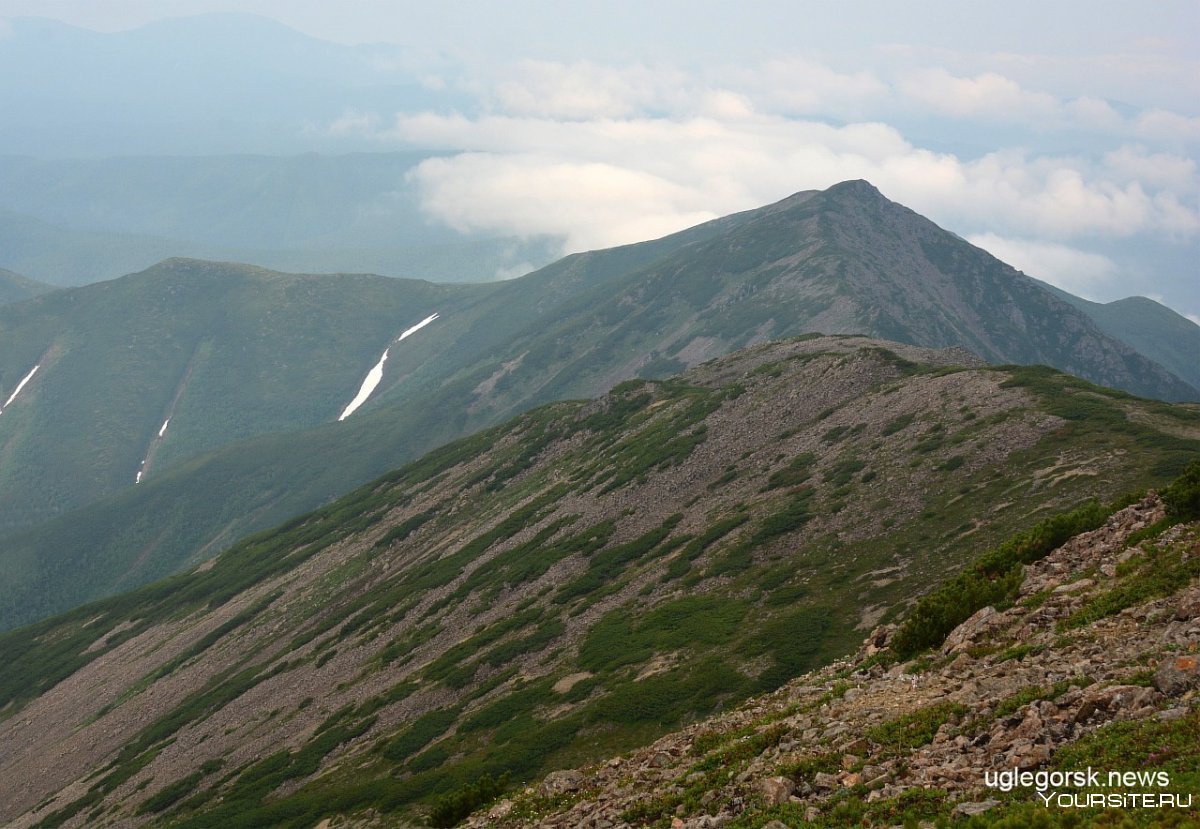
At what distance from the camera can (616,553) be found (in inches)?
3460

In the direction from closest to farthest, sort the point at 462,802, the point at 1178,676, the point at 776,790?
the point at 1178,676 < the point at 776,790 < the point at 462,802

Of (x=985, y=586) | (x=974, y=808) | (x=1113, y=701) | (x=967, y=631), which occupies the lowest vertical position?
(x=974, y=808)

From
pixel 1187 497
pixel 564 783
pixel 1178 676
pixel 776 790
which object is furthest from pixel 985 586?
pixel 564 783

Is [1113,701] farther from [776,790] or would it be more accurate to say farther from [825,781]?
[776,790]

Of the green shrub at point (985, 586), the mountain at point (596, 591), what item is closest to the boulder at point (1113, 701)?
the mountain at point (596, 591)

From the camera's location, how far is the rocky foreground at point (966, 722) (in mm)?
19328

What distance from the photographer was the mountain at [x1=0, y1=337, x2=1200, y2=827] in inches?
2143

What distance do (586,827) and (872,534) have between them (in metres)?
43.6

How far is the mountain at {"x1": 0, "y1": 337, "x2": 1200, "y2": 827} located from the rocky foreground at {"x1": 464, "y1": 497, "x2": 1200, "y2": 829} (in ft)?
7.19

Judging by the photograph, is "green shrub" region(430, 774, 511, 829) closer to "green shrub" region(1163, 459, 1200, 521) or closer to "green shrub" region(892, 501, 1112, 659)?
"green shrub" region(892, 501, 1112, 659)

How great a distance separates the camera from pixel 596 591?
80188 millimetres

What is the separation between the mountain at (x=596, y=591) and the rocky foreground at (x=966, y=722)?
2193 millimetres

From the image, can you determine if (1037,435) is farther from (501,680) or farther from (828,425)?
(501,680)

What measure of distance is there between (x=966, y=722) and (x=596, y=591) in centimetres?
5967
